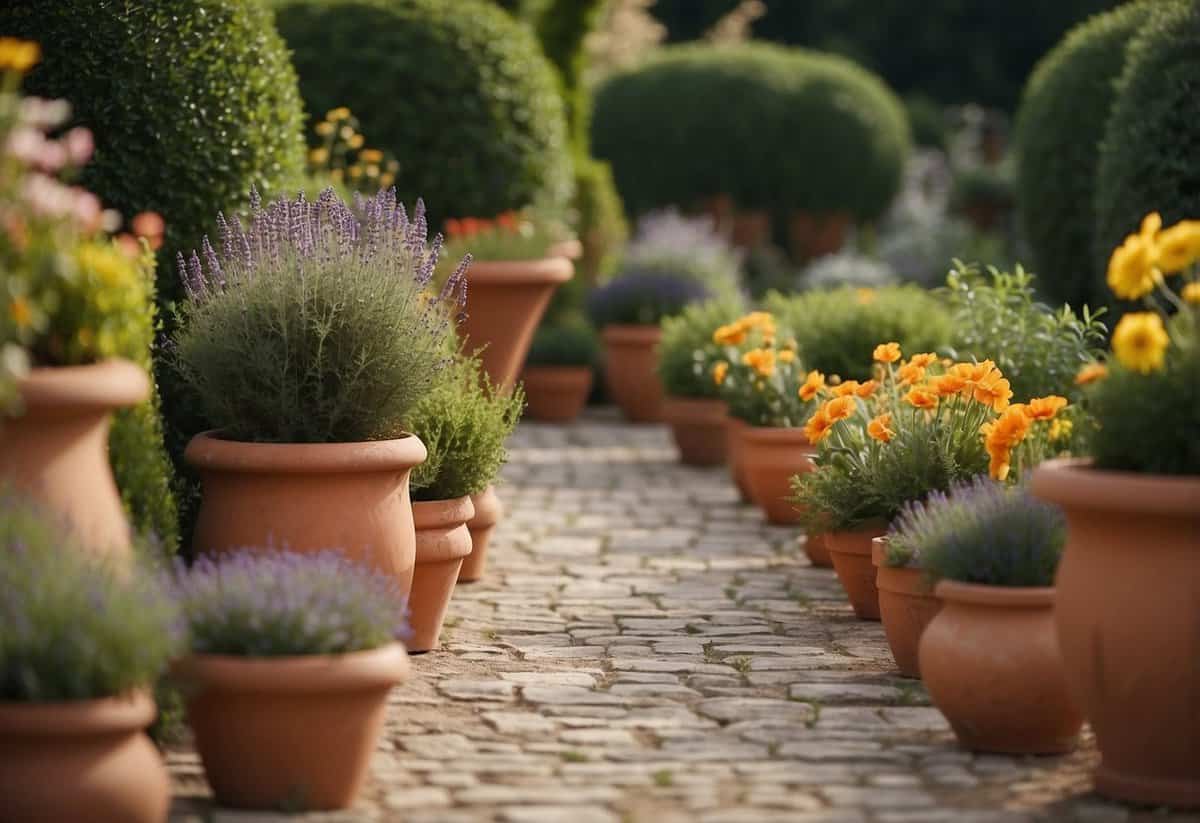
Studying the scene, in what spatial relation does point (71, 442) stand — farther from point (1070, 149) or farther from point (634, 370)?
point (634, 370)

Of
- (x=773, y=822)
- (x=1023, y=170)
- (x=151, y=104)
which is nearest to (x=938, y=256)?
(x=1023, y=170)

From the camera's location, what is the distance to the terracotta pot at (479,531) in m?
7.09

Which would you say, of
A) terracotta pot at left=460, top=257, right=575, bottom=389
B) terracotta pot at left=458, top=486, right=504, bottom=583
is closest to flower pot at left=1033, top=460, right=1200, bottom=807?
terracotta pot at left=458, top=486, right=504, bottom=583

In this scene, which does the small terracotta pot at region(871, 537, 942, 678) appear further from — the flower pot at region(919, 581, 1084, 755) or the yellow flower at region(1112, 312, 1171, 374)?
the yellow flower at region(1112, 312, 1171, 374)

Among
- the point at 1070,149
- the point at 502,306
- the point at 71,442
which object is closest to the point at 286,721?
the point at 71,442

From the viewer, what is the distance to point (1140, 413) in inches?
174

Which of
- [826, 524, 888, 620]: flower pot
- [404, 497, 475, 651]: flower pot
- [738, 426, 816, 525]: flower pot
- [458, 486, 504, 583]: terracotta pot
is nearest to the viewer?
[404, 497, 475, 651]: flower pot

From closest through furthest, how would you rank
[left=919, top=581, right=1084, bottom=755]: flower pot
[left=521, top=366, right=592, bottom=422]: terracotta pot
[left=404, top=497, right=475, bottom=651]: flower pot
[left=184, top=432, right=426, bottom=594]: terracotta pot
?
[left=919, top=581, right=1084, bottom=755]: flower pot
[left=184, top=432, right=426, bottom=594]: terracotta pot
[left=404, top=497, right=475, bottom=651]: flower pot
[left=521, top=366, right=592, bottom=422]: terracotta pot

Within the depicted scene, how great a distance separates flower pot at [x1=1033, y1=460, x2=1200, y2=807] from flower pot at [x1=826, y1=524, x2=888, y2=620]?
1986 millimetres

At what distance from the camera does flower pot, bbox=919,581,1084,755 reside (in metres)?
4.84

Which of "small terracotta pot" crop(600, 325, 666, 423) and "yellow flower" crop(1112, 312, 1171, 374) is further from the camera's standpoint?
"small terracotta pot" crop(600, 325, 666, 423)

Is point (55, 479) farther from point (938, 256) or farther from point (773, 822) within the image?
point (938, 256)

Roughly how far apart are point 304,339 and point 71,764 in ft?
5.93

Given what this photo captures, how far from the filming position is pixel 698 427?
34.6ft
